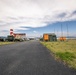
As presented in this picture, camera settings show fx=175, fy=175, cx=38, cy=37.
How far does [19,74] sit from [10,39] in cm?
6254

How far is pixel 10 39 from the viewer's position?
69375 mm

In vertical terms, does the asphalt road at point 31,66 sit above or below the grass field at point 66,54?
above

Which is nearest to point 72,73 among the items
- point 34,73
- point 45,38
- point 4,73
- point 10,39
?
point 34,73

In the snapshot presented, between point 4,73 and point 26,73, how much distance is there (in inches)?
38.6

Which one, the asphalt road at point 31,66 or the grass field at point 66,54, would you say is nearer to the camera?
the asphalt road at point 31,66

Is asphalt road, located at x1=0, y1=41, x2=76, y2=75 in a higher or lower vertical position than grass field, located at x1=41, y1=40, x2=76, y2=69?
higher

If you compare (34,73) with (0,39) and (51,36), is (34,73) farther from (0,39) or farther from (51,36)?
(51,36)

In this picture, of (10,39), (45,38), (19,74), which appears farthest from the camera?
(45,38)

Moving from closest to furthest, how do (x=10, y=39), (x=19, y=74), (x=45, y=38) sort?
(x=19, y=74), (x=10, y=39), (x=45, y=38)

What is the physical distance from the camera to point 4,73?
7832 mm

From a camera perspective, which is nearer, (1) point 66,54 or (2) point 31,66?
(2) point 31,66

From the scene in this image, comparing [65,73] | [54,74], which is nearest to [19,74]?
[54,74]

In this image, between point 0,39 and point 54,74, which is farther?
point 0,39

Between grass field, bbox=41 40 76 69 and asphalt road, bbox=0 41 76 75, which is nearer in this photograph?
asphalt road, bbox=0 41 76 75
